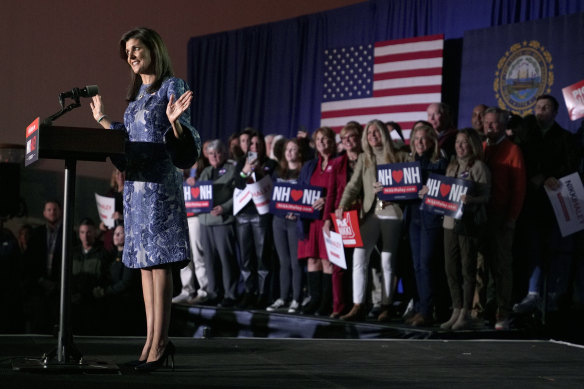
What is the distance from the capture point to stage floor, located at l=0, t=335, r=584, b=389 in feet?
9.91

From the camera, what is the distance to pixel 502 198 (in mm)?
5652

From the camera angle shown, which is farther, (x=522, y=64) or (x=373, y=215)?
(x=522, y=64)

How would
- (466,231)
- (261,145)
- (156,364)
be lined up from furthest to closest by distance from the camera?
(261,145) < (466,231) < (156,364)

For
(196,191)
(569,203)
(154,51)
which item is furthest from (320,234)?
(154,51)

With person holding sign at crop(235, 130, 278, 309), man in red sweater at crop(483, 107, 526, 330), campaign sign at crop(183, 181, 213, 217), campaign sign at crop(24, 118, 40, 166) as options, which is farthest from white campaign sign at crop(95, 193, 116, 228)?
campaign sign at crop(24, 118, 40, 166)

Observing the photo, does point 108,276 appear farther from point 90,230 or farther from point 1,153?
point 1,153

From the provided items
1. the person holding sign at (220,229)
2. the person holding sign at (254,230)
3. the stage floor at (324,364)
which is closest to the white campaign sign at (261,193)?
the person holding sign at (254,230)

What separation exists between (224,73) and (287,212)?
220 inches

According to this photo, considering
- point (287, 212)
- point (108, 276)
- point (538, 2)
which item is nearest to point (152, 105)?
point (287, 212)

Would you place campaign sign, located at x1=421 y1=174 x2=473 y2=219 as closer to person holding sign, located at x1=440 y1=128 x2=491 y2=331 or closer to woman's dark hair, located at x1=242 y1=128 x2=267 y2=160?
person holding sign, located at x1=440 y1=128 x2=491 y2=331

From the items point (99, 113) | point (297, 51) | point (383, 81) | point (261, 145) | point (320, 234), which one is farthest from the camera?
point (297, 51)

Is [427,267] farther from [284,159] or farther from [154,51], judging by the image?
[154,51]

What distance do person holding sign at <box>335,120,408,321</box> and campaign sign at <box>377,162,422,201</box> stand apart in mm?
80

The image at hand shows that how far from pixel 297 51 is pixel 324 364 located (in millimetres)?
7359
